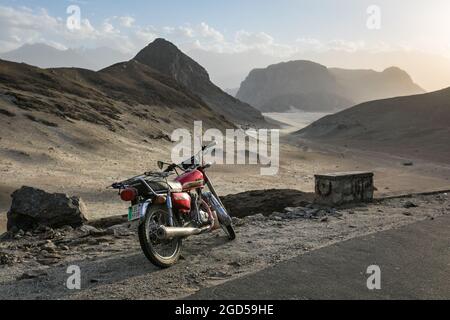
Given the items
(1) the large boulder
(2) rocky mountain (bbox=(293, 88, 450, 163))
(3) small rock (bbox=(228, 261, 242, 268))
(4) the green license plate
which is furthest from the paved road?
(2) rocky mountain (bbox=(293, 88, 450, 163))

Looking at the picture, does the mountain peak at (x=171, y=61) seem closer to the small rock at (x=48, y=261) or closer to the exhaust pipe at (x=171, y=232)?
the small rock at (x=48, y=261)

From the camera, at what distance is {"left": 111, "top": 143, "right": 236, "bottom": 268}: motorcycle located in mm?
6137

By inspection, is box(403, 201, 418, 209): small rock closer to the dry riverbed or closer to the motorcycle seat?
the dry riverbed

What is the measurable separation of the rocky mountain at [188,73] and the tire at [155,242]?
11111 centimetres

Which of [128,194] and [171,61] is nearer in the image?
[128,194]

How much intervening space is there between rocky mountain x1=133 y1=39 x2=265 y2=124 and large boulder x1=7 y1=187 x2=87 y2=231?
107m

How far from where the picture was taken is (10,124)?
111 feet

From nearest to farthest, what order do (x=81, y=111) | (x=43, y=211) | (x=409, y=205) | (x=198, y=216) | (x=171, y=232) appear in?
(x=171, y=232) → (x=198, y=216) → (x=43, y=211) → (x=409, y=205) → (x=81, y=111)

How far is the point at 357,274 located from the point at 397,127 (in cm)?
7682

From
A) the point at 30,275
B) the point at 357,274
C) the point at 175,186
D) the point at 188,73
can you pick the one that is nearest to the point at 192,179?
the point at 175,186

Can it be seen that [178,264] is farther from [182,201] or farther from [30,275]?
[30,275]

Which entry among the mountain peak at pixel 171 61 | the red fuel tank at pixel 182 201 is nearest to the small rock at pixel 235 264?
the red fuel tank at pixel 182 201

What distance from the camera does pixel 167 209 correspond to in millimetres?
6523
